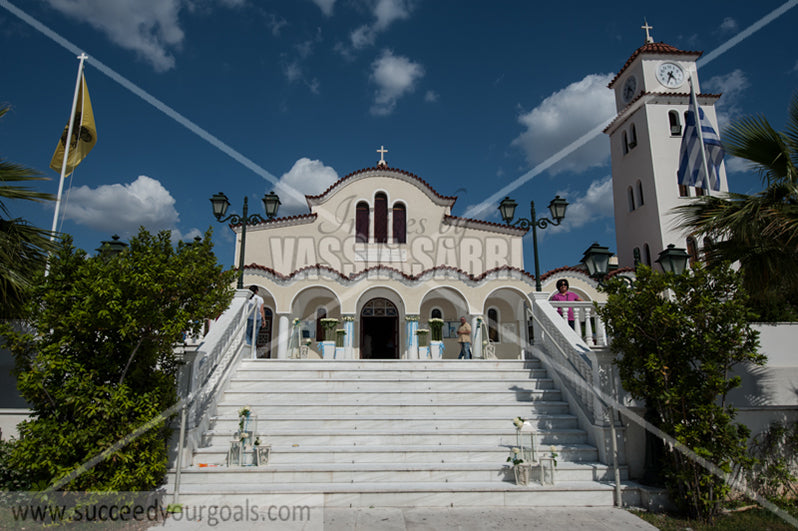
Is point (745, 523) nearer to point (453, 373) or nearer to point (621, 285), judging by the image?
point (621, 285)

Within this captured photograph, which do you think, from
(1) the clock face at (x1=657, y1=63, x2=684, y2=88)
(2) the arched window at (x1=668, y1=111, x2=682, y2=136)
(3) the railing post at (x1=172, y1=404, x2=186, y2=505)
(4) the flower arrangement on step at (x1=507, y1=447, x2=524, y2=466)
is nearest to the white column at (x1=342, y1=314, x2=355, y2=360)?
(3) the railing post at (x1=172, y1=404, x2=186, y2=505)

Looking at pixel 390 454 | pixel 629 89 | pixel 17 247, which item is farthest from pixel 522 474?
pixel 629 89

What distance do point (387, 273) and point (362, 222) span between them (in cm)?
434

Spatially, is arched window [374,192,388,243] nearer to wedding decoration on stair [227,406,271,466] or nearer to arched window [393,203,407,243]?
arched window [393,203,407,243]

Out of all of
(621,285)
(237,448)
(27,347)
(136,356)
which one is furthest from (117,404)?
(621,285)

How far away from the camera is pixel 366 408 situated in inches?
325

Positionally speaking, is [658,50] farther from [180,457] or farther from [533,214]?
[180,457]

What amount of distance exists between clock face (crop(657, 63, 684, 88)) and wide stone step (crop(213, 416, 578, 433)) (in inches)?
862

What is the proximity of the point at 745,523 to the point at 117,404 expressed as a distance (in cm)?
817

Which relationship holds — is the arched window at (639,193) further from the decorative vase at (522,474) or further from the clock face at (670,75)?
the decorative vase at (522,474)

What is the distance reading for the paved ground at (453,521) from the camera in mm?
5391

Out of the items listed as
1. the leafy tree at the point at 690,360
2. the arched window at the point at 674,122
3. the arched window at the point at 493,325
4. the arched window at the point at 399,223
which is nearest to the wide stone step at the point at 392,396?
the leafy tree at the point at 690,360

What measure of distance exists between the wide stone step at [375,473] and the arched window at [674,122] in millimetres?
20804

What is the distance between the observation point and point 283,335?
15367mm
